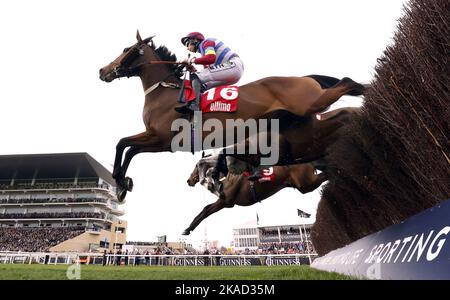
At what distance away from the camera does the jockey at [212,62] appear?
4.47 metres

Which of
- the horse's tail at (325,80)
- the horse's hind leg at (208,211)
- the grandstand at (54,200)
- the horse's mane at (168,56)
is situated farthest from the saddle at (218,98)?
the grandstand at (54,200)

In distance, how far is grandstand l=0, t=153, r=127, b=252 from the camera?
4106 cm

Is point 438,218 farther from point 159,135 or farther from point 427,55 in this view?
point 159,135

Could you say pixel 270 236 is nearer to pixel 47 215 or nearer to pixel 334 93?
pixel 47 215

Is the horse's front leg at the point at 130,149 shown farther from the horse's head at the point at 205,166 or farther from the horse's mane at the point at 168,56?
the horse's mane at the point at 168,56

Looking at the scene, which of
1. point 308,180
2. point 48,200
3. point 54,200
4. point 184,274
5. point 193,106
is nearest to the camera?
point 193,106

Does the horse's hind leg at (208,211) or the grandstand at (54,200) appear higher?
the grandstand at (54,200)

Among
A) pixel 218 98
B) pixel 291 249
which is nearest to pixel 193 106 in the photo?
pixel 218 98

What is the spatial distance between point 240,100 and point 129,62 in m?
1.87

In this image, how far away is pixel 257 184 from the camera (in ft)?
21.9

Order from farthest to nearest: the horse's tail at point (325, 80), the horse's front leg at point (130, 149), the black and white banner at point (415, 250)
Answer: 1. the horse's tail at point (325, 80)
2. the horse's front leg at point (130, 149)
3. the black and white banner at point (415, 250)

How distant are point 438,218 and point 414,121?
32.3 inches

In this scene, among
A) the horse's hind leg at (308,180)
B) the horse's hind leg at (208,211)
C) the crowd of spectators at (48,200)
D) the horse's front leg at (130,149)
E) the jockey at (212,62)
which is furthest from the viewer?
the crowd of spectators at (48,200)

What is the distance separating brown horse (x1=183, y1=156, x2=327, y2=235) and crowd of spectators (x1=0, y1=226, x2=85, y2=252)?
35779mm
